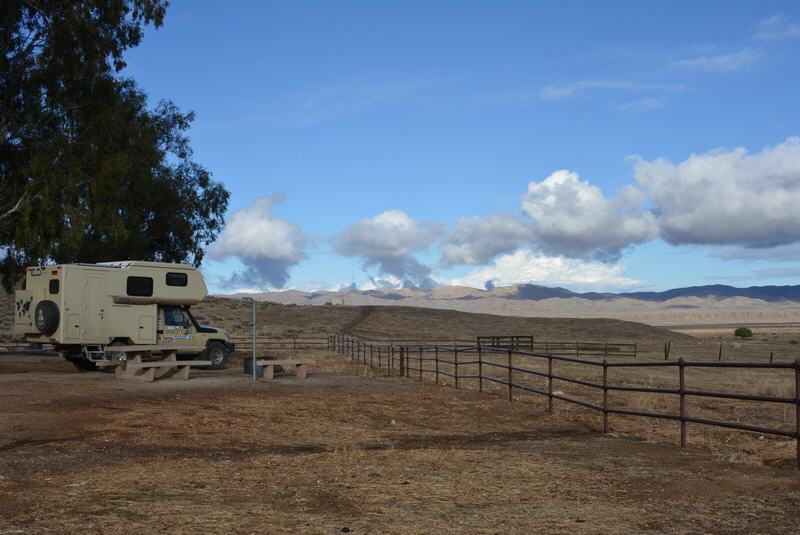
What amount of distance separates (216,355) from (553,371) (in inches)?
571

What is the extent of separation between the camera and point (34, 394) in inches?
685

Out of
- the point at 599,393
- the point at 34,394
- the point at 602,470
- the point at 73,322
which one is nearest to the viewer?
the point at 602,470

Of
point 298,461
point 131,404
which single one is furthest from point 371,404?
point 298,461

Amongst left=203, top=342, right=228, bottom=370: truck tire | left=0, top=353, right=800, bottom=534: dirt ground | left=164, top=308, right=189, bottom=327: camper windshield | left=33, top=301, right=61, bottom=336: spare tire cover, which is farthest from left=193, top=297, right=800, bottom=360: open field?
left=0, top=353, right=800, bottom=534: dirt ground

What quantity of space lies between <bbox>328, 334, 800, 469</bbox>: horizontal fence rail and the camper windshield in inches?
250

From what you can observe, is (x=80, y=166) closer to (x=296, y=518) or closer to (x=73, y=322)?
(x=73, y=322)

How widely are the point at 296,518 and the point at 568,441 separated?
604 centimetres

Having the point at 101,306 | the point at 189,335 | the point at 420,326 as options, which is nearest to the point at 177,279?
the point at 189,335

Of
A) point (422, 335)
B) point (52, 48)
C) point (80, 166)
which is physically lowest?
point (422, 335)

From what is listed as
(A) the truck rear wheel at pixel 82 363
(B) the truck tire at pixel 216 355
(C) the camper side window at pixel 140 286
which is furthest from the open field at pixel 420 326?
(C) the camper side window at pixel 140 286

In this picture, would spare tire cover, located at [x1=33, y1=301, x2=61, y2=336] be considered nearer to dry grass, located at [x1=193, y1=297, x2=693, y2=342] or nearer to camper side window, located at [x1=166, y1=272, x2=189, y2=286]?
camper side window, located at [x1=166, y1=272, x2=189, y2=286]

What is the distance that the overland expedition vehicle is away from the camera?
78.0ft

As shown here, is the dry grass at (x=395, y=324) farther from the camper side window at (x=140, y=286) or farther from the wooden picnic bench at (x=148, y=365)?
the wooden picnic bench at (x=148, y=365)

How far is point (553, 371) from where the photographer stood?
115 feet
